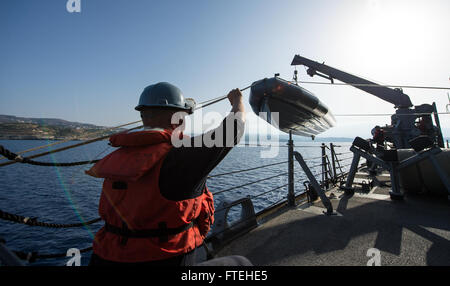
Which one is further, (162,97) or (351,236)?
(351,236)

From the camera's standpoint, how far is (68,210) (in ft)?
32.7

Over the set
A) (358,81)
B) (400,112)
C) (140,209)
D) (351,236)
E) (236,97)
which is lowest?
(351,236)

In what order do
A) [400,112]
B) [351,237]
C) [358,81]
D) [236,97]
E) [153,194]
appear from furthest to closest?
[358,81], [400,112], [351,237], [236,97], [153,194]

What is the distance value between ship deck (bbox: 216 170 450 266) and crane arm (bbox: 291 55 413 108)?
28.7 ft

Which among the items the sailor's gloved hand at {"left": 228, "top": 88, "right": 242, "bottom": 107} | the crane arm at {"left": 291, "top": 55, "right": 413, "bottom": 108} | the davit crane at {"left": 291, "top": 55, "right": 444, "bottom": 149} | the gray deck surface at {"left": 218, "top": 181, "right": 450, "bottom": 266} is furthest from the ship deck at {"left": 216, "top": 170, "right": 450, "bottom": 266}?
the crane arm at {"left": 291, "top": 55, "right": 413, "bottom": 108}

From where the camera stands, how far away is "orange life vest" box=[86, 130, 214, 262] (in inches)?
41.9

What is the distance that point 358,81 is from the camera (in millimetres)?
13016

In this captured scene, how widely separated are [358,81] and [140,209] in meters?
15.6

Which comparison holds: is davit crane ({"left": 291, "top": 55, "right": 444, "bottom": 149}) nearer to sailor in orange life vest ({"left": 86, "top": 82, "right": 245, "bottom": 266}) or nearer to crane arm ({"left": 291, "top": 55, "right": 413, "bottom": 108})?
crane arm ({"left": 291, "top": 55, "right": 413, "bottom": 108})

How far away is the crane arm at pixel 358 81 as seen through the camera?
11555 millimetres

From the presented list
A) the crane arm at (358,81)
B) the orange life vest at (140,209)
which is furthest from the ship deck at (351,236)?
the crane arm at (358,81)

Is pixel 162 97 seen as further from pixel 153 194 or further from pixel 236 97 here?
pixel 153 194

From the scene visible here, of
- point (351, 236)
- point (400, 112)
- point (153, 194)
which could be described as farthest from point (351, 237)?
point (400, 112)

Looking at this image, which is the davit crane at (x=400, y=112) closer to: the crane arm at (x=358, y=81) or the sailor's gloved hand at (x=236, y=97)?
the crane arm at (x=358, y=81)
